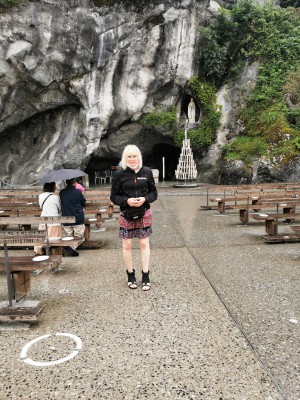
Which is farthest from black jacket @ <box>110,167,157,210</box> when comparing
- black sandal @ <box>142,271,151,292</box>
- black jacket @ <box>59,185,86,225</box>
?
black jacket @ <box>59,185,86,225</box>

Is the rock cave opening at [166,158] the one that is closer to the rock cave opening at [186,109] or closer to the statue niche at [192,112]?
the rock cave opening at [186,109]

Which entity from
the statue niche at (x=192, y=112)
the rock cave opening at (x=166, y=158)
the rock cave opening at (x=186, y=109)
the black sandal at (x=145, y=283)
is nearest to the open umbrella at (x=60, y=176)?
the black sandal at (x=145, y=283)

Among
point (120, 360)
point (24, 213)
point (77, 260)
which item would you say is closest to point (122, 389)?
point (120, 360)

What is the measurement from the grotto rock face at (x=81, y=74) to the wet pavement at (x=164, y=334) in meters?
→ 15.1

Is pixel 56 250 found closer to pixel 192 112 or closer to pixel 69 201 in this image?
pixel 69 201

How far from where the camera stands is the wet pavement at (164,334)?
2695mm

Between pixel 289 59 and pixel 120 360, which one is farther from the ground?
pixel 289 59

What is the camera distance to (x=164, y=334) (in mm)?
3469

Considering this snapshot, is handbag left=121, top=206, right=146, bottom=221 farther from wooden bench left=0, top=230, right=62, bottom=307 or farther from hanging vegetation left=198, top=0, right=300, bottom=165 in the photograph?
hanging vegetation left=198, top=0, right=300, bottom=165

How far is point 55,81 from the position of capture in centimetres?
1881

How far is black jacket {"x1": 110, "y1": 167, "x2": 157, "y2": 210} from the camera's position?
4520 mm

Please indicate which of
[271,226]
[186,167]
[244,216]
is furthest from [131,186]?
[186,167]

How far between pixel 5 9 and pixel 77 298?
688 inches

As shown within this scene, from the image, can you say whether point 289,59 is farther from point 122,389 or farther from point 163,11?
point 122,389
